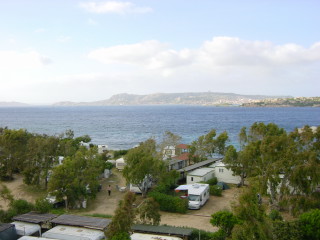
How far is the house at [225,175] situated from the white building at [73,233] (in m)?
16.2

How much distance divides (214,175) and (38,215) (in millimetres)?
17079

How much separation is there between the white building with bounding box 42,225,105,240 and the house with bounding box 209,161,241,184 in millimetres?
16167

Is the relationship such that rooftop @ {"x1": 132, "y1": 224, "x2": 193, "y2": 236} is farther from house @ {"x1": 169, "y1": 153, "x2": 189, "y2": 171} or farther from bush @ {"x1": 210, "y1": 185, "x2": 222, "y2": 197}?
house @ {"x1": 169, "y1": 153, "x2": 189, "y2": 171}

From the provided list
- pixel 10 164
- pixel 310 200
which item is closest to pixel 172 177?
pixel 310 200

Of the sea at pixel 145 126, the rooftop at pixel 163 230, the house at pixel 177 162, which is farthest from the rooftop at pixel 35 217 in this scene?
the sea at pixel 145 126

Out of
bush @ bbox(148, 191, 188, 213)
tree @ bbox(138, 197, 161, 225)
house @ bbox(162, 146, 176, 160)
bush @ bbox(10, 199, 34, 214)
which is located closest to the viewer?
tree @ bbox(138, 197, 161, 225)

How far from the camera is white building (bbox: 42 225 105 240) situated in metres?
14.7

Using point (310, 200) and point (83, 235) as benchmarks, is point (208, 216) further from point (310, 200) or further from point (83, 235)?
point (83, 235)

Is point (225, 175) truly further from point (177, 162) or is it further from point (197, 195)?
point (197, 195)

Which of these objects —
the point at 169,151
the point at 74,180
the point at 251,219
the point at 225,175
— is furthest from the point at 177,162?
the point at 251,219

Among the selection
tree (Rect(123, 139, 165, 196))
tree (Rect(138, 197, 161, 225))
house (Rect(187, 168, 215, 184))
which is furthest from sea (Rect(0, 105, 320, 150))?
tree (Rect(138, 197, 161, 225))

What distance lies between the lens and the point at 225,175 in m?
28.5

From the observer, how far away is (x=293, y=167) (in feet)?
66.0

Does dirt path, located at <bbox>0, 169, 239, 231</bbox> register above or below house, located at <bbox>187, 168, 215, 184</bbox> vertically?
below
